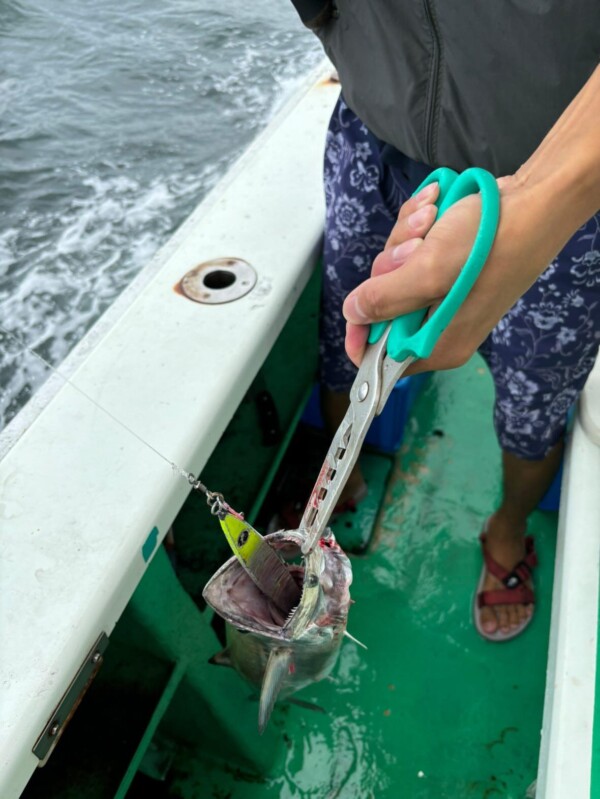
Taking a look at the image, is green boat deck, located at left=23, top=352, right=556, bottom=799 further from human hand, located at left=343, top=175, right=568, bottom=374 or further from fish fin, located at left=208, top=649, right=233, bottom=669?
human hand, located at left=343, top=175, right=568, bottom=374

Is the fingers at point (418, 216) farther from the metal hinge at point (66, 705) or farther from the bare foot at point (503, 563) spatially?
the bare foot at point (503, 563)

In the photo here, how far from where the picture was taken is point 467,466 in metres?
2.29

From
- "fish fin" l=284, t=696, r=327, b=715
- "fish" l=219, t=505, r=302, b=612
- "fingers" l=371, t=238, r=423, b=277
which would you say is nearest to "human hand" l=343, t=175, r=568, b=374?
"fingers" l=371, t=238, r=423, b=277

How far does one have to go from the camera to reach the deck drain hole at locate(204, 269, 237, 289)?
5.13 ft

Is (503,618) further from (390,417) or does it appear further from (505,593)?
(390,417)

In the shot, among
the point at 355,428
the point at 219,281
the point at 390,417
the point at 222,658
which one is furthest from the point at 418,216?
the point at 390,417

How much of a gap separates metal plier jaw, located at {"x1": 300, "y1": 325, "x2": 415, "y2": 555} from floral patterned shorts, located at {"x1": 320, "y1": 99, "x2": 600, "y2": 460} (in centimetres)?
59

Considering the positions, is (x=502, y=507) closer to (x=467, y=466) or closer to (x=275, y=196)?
(x=467, y=466)

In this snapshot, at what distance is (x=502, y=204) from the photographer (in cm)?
79

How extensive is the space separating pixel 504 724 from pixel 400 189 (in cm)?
141

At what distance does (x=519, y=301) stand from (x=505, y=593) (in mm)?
959

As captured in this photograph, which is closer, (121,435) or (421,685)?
(121,435)

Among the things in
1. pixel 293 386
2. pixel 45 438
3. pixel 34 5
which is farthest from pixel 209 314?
pixel 34 5

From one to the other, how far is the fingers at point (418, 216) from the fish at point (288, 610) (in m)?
0.47
